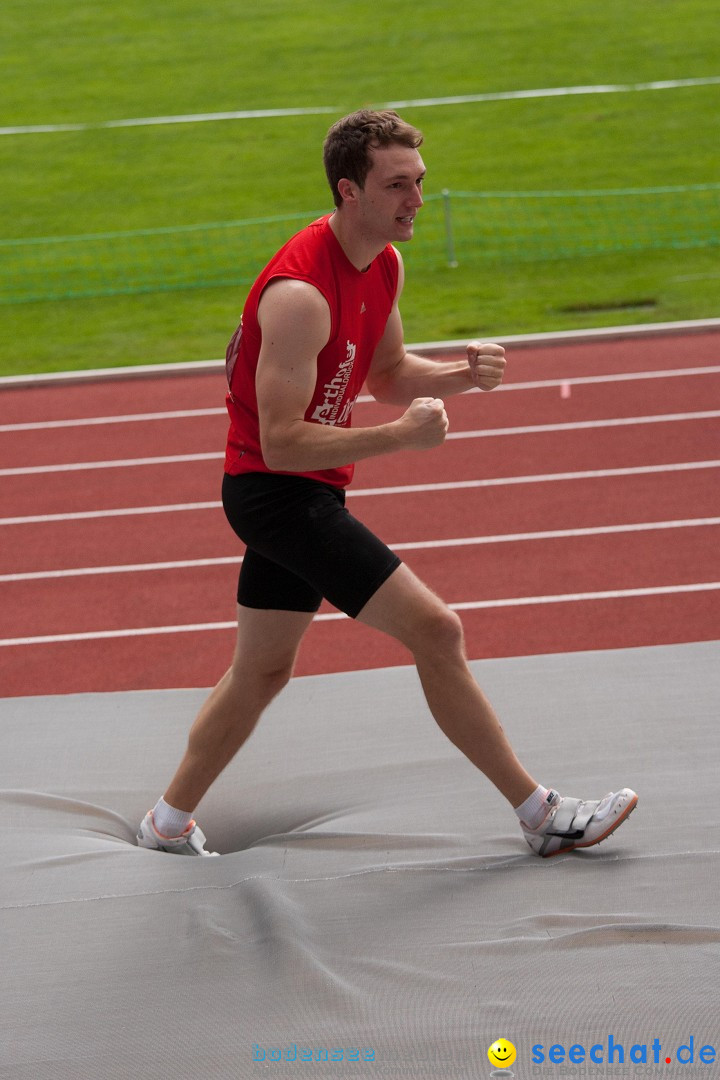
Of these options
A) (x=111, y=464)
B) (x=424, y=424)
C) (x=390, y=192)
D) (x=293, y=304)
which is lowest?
(x=111, y=464)

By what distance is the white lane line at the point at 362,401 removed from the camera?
827cm

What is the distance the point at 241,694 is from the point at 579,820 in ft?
3.07

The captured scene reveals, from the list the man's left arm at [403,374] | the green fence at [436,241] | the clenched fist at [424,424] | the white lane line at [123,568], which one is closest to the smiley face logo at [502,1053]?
the clenched fist at [424,424]

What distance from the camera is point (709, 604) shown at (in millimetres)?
5375

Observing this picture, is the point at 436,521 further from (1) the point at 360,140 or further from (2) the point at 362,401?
(1) the point at 360,140

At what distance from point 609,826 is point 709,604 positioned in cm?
258

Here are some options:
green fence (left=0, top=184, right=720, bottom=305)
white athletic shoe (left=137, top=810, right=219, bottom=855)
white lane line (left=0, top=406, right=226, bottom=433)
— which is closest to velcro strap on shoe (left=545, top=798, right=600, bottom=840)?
white athletic shoe (left=137, top=810, right=219, bottom=855)

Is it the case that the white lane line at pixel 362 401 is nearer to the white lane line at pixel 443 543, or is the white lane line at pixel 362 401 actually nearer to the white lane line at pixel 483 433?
the white lane line at pixel 483 433

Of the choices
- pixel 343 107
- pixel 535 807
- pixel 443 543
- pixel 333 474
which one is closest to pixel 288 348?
pixel 333 474

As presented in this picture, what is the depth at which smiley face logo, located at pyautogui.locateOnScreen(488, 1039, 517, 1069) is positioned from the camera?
230cm

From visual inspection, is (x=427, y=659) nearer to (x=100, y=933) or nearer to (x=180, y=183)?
(x=100, y=933)

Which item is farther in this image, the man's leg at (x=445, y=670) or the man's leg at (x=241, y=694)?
the man's leg at (x=241, y=694)

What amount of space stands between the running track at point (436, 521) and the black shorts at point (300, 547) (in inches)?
79.4

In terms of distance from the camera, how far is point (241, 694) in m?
3.19
